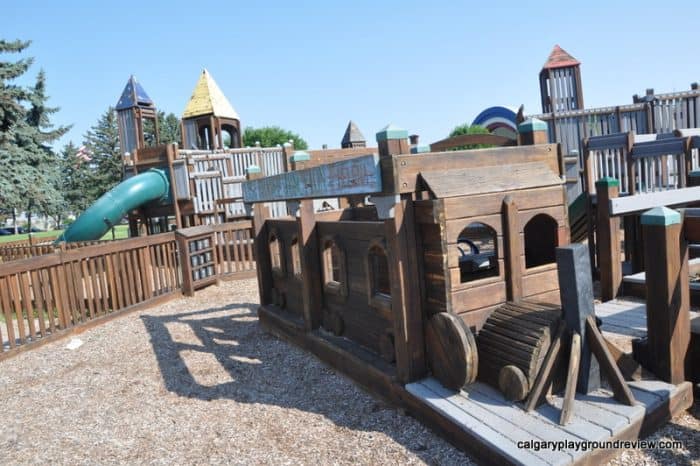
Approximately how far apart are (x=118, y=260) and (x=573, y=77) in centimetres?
1454

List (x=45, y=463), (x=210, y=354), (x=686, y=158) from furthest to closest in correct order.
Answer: (x=686, y=158), (x=210, y=354), (x=45, y=463)

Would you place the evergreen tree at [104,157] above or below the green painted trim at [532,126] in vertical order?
above

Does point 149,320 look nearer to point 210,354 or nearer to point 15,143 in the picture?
point 210,354

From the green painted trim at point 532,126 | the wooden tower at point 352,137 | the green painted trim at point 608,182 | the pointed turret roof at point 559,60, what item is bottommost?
the green painted trim at point 608,182

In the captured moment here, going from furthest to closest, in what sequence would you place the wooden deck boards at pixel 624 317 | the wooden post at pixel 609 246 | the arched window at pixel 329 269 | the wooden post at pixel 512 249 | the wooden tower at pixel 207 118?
the wooden tower at pixel 207 118
the wooden post at pixel 609 246
the arched window at pixel 329 269
the wooden deck boards at pixel 624 317
the wooden post at pixel 512 249

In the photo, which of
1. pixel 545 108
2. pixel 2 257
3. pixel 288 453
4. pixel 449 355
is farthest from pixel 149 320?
pixel 545 108

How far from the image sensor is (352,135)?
2614cm

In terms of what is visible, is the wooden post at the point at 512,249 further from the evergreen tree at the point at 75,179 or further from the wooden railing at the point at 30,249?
the evergreen tree at the point at 75,179

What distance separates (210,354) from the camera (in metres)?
6.64

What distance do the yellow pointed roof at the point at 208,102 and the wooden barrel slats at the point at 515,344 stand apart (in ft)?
59.6

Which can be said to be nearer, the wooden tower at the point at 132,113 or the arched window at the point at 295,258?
the arched window at the point at 295,258

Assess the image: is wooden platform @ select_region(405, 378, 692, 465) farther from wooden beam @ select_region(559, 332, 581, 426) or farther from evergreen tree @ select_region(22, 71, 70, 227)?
evergreen tree @ select_region(22, 71, 70, 227)

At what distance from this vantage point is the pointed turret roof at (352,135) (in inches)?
1024

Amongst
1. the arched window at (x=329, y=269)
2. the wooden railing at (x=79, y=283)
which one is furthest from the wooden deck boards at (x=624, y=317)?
the wooden railing at (x=79, y=283)
